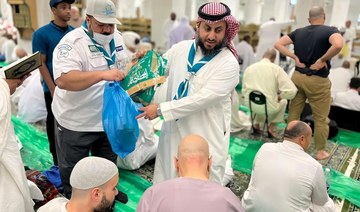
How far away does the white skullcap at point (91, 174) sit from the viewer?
1.37 m

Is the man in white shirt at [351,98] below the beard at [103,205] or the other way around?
below

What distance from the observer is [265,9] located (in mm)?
11828

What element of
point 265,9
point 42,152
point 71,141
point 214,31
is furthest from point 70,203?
point 265,9

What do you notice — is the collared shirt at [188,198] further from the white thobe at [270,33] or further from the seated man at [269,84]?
the white thobe at [270,33]

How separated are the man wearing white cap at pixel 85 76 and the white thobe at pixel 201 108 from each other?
36 centimetres

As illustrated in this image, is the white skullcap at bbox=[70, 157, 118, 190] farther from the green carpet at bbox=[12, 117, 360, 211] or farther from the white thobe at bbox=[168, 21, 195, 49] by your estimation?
the white thobe at bbox=[168, 21, 195, 49]

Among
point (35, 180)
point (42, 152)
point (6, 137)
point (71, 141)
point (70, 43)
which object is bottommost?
point (42, 152)

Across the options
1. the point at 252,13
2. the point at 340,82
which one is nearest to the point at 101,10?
the point at 340,82

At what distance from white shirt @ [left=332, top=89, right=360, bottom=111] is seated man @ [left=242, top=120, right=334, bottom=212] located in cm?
260

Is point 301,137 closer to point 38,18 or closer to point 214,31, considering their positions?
point 214,31

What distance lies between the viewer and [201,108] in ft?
6.21

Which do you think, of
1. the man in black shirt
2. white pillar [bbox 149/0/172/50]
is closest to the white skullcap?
the man in black shirt

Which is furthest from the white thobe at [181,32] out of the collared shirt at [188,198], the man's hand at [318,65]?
the collared shirt at [188,198]

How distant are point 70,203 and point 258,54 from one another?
677 centimetres
